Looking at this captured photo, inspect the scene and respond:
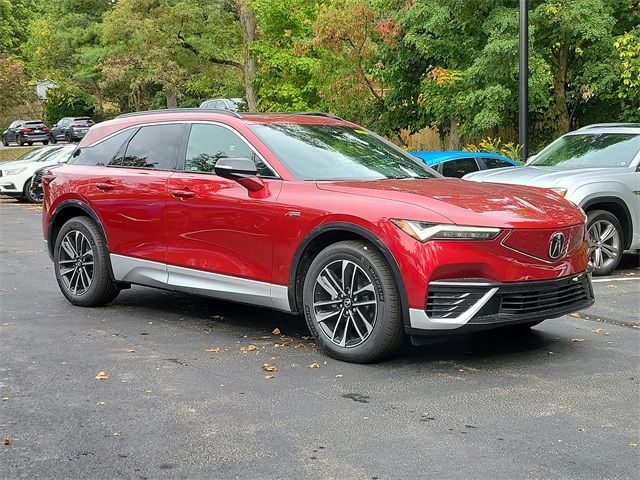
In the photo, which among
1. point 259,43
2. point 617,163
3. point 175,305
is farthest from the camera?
point 259,43

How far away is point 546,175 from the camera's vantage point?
1035cm

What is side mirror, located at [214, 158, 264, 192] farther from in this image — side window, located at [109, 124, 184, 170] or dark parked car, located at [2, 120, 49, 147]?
dark parked car, located at [2, 120, 49, 147]

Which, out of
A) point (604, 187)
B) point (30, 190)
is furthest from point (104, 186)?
point (30, 190)

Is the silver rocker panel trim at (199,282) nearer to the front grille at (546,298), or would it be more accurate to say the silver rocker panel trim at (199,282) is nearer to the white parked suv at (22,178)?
the front grille at (546,298)

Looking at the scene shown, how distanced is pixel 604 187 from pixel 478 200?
4.72 m

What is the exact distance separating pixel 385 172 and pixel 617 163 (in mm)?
4986

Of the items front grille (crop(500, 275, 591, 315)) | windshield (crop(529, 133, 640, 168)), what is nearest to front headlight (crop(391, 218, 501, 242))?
front grille (crop(500, 275, 591, 315))

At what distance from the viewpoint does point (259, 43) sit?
2688cm

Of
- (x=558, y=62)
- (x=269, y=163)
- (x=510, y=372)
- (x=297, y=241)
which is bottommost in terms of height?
(x=510, y=372)

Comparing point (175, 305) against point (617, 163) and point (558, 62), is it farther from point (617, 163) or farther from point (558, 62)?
point (558, 62)

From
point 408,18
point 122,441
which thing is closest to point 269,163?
point 122,441

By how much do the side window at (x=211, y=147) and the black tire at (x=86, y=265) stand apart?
1241 mm

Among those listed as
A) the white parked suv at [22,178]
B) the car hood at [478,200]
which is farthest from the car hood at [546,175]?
the white parked suv at [22,178]

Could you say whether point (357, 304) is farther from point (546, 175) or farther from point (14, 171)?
point (14, 171)
